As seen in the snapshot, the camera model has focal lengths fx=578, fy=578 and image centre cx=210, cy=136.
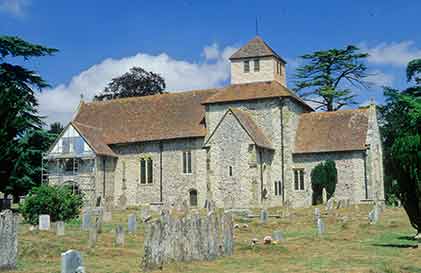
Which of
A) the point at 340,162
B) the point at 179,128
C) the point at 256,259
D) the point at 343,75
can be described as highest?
the point at 343,75

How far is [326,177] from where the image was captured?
4341 cm

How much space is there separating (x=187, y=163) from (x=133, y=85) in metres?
25.1

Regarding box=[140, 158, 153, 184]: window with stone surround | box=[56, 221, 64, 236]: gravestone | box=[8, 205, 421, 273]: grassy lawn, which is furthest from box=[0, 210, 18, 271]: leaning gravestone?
box=[140, 158, 153, 184]: window with stone surround

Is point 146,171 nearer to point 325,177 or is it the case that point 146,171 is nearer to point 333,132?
point 325,177

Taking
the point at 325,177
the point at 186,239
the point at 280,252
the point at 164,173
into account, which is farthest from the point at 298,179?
the point at 186,239

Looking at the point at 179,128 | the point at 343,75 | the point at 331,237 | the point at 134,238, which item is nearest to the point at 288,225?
the point at 331,237

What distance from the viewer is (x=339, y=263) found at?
16.2m

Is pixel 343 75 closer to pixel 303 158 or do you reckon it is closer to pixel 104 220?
pixel 303 158

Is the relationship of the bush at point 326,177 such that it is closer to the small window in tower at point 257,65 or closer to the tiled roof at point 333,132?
the tiled roof at point 333,132

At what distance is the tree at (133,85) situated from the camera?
2739 inches

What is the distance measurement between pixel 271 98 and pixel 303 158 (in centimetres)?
535

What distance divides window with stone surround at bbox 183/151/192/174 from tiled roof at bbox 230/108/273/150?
5568mm

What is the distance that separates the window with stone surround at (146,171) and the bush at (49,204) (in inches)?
693

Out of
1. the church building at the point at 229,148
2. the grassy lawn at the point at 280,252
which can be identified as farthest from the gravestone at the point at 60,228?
the church building at the point at 229,148
